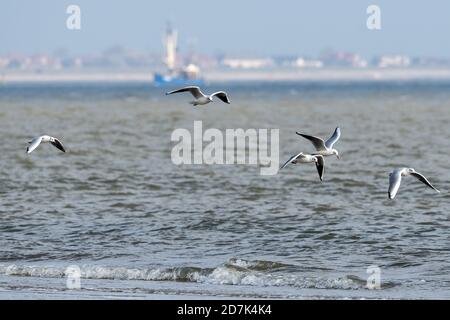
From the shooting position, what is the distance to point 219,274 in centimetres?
1934

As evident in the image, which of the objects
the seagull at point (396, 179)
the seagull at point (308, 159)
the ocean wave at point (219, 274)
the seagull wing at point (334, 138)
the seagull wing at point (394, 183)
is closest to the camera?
the seagull wing at point (394, 183)

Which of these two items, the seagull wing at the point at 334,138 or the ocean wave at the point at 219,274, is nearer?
the ocean wave at the point at 219,274

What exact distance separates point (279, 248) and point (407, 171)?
146 inches

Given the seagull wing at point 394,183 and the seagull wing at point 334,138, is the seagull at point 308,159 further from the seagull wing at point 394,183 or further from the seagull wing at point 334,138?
the seagull wing at point 394,183

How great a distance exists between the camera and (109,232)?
23.4 meters

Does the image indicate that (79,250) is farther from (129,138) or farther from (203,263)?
(129,138)

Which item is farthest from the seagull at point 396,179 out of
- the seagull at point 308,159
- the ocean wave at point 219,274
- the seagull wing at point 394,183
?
the ocean wave at point 219,274

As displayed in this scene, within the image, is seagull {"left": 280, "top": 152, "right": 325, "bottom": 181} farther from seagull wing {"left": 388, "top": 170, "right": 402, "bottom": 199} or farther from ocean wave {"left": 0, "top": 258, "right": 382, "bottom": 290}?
ocean wave {"left": 0, "top": 258, "right": 382, "bottom": 290}

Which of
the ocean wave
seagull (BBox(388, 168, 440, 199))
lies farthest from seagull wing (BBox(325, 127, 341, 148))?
the ocean wave

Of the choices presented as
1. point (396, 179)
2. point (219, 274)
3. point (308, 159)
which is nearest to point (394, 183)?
point (396, 179)

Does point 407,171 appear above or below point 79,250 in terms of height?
above

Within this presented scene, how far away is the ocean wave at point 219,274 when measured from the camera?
18656 mm

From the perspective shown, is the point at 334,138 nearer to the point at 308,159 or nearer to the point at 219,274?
the point at 308,159
